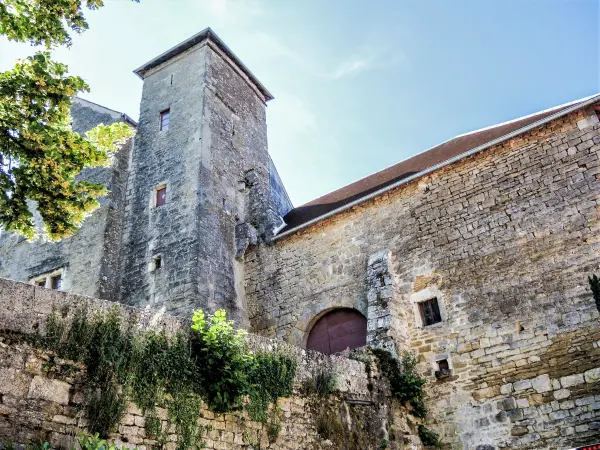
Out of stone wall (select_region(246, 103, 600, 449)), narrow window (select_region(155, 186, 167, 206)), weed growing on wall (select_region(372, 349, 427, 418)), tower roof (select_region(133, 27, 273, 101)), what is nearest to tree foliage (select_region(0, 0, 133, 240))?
weed growing on wall (select_region(372, 349, 427, 418))

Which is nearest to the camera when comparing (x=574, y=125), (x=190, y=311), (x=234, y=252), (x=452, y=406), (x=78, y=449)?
(x=78, y=449)

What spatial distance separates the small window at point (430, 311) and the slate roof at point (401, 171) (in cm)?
298

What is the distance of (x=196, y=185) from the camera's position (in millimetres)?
13836

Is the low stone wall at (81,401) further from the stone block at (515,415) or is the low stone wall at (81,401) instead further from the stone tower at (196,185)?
the stone tower at (196,185)

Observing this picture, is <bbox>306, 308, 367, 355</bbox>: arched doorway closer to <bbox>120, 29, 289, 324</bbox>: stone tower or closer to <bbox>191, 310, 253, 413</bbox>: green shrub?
<bbox>120, 29, 289, 324</bbox>: stone tower

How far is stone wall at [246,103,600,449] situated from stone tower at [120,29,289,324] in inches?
87.3

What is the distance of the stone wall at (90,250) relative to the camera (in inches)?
537

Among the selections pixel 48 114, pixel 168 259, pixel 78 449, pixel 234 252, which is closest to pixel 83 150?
pixel 48 114

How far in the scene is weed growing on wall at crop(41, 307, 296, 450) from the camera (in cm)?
582

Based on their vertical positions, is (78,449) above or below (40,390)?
below

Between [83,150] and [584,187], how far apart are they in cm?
843

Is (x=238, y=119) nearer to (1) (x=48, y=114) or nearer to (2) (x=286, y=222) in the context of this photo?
(2) (x=286, y=222)

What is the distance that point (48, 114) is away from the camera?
23.9 ft

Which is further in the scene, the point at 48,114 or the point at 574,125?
the point at 574,125
